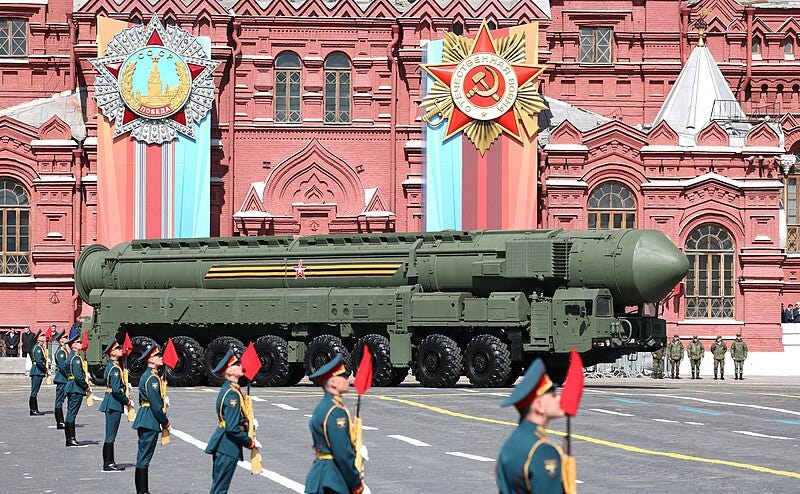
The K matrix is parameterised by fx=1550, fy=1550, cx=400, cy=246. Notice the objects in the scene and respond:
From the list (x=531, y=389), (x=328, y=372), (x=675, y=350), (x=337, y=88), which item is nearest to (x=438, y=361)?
(x=675, y=350)

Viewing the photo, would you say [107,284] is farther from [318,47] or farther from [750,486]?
[750,486]

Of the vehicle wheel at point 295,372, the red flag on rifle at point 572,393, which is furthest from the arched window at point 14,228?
the red flag on rifle at point 572,393

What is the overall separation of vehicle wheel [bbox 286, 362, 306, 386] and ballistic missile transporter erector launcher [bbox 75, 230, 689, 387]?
0.04 metres

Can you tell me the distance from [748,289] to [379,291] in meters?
19.5

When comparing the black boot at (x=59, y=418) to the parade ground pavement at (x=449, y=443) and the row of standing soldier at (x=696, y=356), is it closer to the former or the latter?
the parade ground pavement at (x=449, y=443)

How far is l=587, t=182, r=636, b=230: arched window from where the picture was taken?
57000 mm

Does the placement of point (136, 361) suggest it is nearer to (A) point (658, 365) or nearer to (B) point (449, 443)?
(A) point (658, 365)

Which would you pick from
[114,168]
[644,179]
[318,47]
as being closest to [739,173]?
[644,179]

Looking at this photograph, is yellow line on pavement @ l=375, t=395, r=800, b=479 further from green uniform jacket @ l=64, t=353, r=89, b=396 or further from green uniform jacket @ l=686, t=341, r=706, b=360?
green uniform jacket @ l=686, t=341, r=706, b=360

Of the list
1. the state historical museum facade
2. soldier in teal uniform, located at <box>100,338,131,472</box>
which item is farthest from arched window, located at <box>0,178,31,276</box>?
soldier in teal uniform, located at <box>100,338,131,472</box>

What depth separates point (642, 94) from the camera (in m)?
62.9

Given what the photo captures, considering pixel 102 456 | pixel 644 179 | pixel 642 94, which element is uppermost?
pixel 642 94

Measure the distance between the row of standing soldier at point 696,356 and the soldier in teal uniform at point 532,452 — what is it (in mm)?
39730

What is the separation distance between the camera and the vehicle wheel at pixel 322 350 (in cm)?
4141
